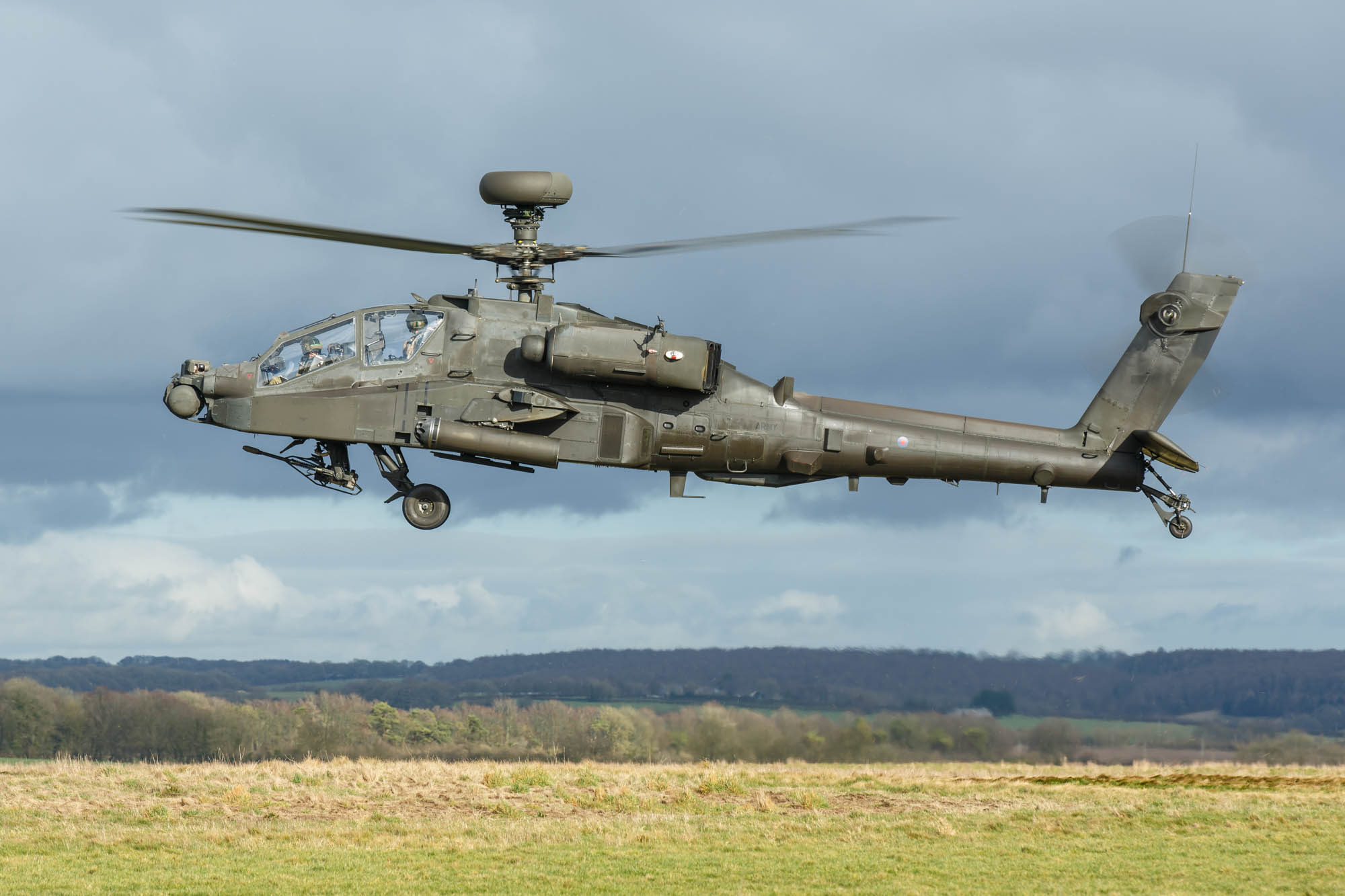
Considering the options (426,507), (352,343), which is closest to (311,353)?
(352,343)

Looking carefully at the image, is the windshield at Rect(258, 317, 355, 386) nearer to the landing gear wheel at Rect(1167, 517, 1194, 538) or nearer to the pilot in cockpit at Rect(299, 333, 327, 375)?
the pilot in cockpit at Rect(299, 333, 327, 375)

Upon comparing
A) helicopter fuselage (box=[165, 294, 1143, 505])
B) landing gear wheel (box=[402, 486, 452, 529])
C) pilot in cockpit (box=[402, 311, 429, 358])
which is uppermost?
pilot in cockpit (box=[402, 311, 429, 358])

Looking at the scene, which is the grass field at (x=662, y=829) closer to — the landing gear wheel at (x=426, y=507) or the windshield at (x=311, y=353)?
the landing gear wheel at (x=426, y=507)

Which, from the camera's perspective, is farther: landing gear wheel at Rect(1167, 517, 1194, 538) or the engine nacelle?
landing gear wheel at Rect(1167, 517, 1194, 538)

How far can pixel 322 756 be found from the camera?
40.6 metres

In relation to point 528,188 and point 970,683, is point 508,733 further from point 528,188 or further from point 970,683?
point 528,188

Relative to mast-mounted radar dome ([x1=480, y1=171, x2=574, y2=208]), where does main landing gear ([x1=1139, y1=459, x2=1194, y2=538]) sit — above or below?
below

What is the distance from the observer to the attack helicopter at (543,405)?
20938mm

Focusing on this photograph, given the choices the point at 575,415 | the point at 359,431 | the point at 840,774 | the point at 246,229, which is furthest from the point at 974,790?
the point at 246,229

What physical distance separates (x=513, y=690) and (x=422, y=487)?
2434cm

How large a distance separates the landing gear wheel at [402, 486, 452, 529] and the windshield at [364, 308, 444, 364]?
2.13m

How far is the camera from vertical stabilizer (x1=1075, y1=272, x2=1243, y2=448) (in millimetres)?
23922

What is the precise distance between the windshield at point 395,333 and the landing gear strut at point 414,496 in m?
1.48

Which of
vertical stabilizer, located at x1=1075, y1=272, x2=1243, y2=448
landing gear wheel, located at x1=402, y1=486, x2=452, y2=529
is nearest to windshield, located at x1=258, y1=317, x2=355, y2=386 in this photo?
landing gear wheel, located at x1=402, y1=486, x2=452, y2=529
